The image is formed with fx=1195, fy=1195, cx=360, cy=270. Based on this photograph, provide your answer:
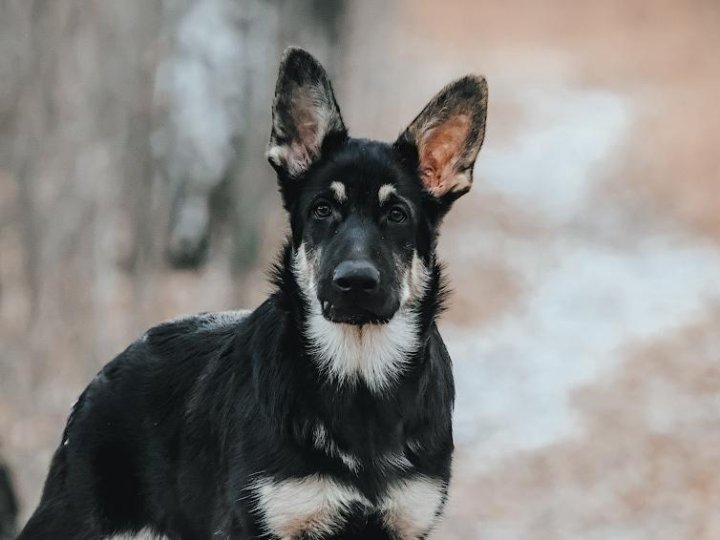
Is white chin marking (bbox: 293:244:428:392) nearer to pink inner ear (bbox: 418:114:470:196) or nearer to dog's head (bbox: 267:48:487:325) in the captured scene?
dog's head (bbox: 267:48:487:325)

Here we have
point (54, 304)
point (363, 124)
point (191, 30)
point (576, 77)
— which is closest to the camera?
point (54, 304)

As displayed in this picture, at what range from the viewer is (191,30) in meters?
12.2

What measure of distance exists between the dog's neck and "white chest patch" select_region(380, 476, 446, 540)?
0.44 meters

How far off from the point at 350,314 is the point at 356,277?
170mm

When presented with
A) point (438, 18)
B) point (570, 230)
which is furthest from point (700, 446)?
point (438, 18)

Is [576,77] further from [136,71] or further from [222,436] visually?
[222,436]

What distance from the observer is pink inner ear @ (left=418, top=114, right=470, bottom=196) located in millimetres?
4992

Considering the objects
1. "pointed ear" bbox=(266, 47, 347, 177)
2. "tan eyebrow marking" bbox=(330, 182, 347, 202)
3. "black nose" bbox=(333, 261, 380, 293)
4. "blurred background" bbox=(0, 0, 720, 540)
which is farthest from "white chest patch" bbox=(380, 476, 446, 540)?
"blurred background" bbox=(0, 0, 720, 540)

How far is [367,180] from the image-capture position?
486cm

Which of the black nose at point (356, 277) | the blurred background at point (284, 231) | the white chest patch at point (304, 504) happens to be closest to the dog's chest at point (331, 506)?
the white chest patch at point (304, 504)

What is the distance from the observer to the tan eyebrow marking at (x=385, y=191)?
4.85m

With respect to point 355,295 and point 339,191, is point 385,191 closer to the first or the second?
point 339,191

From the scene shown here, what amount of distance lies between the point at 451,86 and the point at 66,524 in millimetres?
2423

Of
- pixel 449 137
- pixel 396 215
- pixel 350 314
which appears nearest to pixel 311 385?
pixel 350 314
